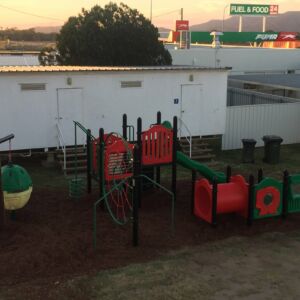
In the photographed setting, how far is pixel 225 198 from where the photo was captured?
35.0 feet

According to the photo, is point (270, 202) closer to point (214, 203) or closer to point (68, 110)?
point (214, 203)

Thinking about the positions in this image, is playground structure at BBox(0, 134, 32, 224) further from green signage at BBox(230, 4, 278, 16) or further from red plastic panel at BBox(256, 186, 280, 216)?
green signage at BBox(230, 4, 278, 16)

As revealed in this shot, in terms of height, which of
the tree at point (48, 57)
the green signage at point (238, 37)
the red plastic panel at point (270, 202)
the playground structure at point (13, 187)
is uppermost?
the green signage at point (238, 37)

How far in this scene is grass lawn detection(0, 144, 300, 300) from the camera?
776 cm

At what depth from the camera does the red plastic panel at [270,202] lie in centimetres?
1084

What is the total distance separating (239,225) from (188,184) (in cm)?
342

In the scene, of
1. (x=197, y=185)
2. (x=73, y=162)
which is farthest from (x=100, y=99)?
(x=197, y=185)

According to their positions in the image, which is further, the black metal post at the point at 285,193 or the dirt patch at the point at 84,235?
the black metal post at the point at 285,193

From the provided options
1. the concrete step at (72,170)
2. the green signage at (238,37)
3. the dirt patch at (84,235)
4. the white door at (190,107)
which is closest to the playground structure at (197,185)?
the dirt patch at (84,235)

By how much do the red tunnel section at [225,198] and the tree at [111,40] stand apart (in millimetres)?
22658

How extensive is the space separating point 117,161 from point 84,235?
2028mm

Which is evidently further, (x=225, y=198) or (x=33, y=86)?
(x=33, y=86)

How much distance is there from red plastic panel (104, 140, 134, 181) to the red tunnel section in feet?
5.67

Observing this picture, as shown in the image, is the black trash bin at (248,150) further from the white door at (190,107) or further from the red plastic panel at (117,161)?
the red plastic panel at (117,161)
